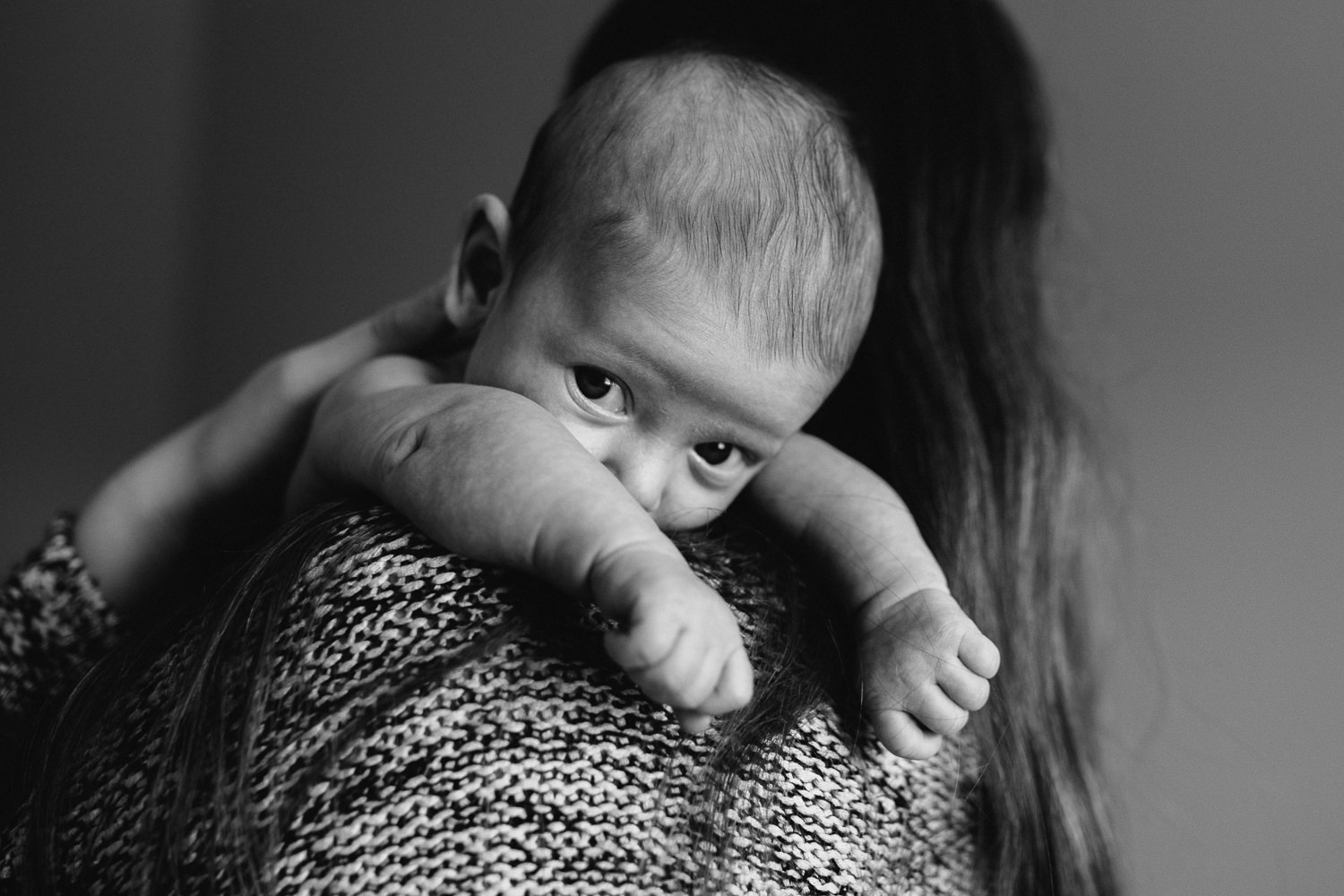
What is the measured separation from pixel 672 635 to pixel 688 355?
26 cm

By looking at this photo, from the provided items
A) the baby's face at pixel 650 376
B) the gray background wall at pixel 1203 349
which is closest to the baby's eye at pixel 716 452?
the baby's face at pixel 650 376

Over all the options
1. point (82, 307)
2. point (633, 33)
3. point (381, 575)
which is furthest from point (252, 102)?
point (381, 575)

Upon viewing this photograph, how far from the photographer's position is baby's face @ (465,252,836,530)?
675 mm

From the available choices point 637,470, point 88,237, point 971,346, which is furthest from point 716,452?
point 88,237

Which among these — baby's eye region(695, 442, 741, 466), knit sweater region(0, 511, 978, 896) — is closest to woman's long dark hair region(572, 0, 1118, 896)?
baby's eye region(695, 442, 741, 466)

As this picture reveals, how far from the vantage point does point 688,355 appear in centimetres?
67

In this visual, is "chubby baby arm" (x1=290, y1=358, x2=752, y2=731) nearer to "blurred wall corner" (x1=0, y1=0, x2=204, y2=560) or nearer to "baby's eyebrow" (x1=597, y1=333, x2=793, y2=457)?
"baby's eyebrow" (x1=597, y1=333, x2=793, y2=457)

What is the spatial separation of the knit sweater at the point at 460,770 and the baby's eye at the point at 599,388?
178 mm

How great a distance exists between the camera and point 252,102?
8.05 feet

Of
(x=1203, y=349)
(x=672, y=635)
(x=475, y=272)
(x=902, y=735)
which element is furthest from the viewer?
(x=1203, y=349)

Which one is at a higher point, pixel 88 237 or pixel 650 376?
pixel 650 376

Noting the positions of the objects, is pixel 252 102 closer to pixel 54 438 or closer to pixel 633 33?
pixel 54 438

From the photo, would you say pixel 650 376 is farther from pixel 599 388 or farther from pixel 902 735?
pixel 902 735

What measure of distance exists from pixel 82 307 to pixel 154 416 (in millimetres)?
295
